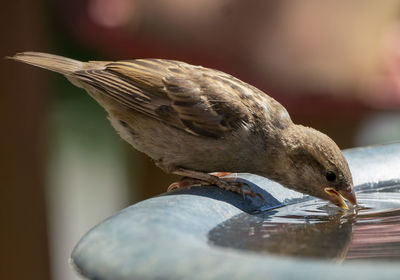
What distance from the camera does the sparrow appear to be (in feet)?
12.0

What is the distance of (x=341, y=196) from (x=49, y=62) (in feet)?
5.44

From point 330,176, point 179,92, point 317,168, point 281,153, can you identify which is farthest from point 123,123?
point 330,176

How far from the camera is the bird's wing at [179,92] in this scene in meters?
3.73

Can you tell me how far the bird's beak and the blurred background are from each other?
6.91ft

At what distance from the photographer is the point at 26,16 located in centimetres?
478

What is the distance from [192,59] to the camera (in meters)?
5.54

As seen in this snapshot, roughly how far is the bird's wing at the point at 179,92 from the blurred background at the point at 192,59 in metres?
0.98

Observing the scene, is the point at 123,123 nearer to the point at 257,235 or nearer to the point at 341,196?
the point at 341,196

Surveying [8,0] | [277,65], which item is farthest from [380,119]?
[8,0]

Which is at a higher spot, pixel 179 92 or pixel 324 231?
pixel 179 92

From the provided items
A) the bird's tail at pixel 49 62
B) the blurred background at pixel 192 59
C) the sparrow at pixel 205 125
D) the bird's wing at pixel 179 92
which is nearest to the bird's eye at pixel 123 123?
the sparrow at pixel 205 125

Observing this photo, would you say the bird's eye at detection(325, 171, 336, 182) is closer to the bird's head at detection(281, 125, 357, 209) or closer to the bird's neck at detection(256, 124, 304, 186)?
the bird's head at detection(281, 125, 357, 209)

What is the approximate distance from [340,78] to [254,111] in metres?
2.05

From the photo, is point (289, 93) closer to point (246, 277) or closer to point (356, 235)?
point (356, 235)
